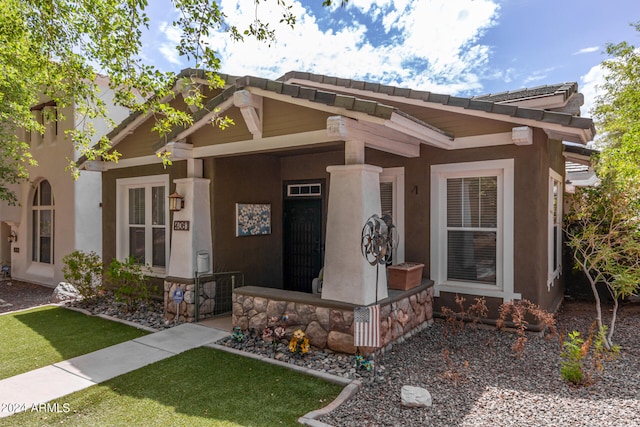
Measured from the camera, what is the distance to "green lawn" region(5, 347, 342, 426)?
3.87 metres

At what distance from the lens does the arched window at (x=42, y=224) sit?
12.8 m

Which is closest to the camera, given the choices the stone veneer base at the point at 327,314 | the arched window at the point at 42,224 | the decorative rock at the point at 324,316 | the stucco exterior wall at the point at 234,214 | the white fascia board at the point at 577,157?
the stone veneer base at the point at 327,314

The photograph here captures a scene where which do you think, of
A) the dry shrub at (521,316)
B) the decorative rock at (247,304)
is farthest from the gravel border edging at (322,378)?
the dry shrub at (521,316)

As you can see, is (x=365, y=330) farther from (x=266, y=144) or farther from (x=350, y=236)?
(x=266, y=144)

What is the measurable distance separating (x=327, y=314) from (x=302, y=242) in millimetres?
3499

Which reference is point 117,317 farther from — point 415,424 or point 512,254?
point 512,254

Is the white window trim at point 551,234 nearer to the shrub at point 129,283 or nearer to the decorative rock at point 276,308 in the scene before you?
the decorative rock at point 276,308

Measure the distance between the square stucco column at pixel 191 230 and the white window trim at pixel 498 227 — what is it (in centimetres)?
429

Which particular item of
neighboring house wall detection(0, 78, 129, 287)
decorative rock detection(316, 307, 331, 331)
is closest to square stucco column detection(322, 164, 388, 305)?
decorative rock detection(316, 307, 331, 331)

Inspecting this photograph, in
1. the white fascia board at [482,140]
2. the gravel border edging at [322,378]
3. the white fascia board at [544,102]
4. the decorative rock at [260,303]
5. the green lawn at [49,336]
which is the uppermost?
the white fascia board at [544,102]

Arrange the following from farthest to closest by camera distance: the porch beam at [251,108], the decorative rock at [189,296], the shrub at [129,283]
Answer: the shrub at [129,283]
the decorative rock at [189,296]
the porch beam at [251,108]

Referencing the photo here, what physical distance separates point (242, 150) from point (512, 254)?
481 centimetres

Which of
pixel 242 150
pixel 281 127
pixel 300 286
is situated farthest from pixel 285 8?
pixel 300 286

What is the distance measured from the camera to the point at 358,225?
521cm
